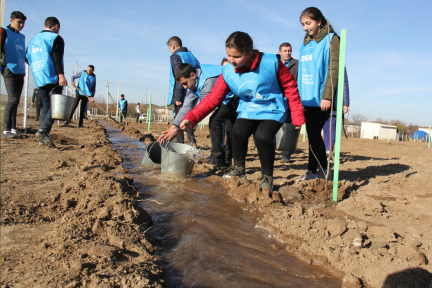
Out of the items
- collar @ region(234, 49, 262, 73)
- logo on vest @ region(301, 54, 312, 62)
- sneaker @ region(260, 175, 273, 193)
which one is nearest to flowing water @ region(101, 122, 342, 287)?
sneaker @ region(260, 175, 273, 193)

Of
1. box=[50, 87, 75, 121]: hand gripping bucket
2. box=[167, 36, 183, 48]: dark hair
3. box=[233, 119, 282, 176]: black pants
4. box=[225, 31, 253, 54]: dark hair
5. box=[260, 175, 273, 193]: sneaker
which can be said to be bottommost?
box=[260, 175, 273, 193]: sneaker

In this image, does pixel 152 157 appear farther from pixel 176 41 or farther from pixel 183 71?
pixel 176 41

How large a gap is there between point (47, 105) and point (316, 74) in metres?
4.12

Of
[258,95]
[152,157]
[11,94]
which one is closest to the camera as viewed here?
[258,95]

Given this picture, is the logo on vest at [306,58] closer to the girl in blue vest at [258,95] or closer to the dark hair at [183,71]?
the girl in blue vest at [258,95]

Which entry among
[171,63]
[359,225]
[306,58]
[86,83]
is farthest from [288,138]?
[86,83]

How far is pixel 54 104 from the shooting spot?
15.6 feet

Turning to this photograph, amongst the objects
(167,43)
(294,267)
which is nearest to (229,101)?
(167,43)

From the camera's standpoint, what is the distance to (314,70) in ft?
10.9

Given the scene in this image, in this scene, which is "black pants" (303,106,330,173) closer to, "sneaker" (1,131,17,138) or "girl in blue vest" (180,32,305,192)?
"girl in blue vest" (180,32,305,192)

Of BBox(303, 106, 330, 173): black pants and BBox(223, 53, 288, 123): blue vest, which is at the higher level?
BBox(223, 53, 288, 123): blue vest

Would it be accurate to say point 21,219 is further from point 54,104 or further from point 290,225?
point 54,104

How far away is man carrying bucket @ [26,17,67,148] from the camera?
15.0 feet

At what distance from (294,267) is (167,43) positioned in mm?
4483
